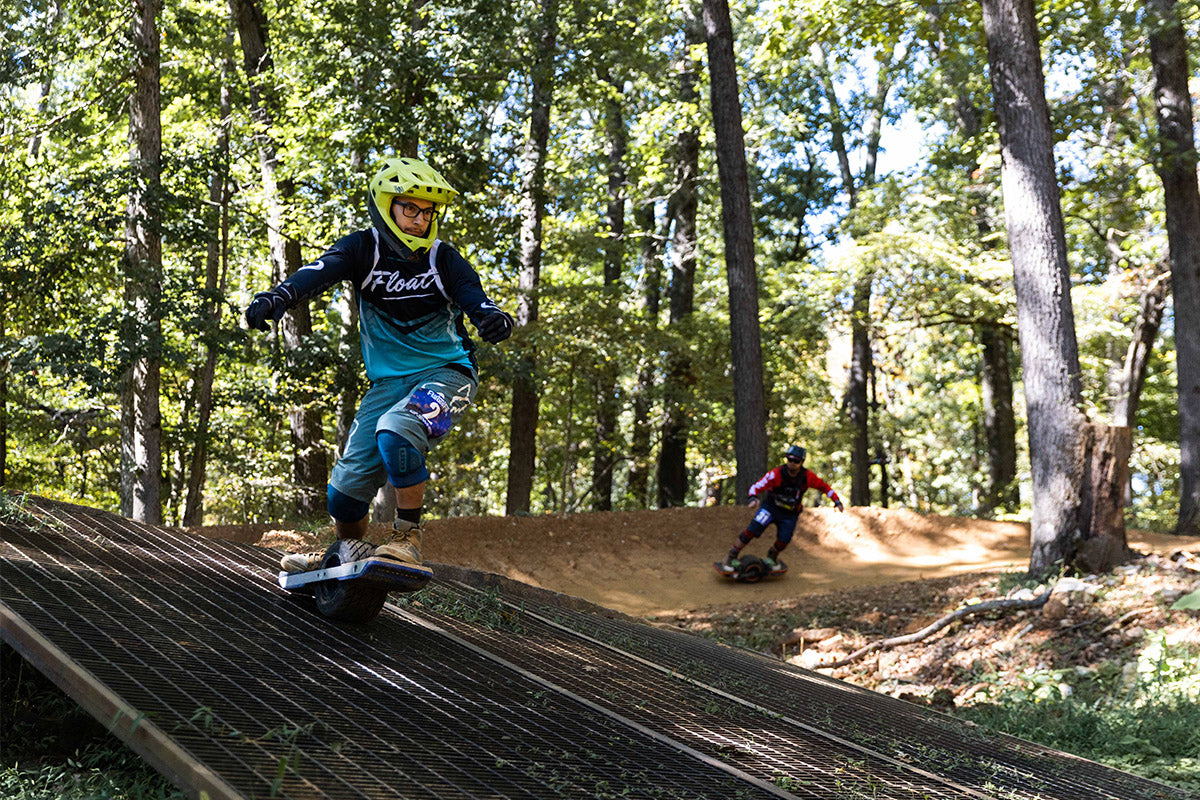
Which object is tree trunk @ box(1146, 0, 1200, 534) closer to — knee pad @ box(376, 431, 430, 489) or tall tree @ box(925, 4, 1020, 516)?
tall tree @ box(925, 4, 1020, 516)

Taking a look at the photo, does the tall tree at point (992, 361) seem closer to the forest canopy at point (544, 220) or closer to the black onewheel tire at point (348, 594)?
the forest canopy at point (544, 220)

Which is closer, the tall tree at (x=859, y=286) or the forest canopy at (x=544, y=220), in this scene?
the forest canopy at (x=544, y=220)

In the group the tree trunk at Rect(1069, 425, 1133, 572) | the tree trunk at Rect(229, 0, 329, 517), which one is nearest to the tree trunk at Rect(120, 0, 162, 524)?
the tree trunk at Rect(229, 0, 329, 517)

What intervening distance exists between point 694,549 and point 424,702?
12553 mm

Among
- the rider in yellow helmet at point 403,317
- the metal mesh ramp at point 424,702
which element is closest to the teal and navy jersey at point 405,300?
the rider in yellow helmet at point 403,317

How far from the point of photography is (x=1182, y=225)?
16.5 metres

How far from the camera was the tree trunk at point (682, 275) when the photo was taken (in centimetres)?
2230

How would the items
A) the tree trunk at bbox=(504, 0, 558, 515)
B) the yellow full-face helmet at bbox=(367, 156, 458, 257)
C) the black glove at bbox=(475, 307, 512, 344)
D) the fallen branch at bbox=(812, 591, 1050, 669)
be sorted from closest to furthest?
the black glove at bbox=(475, 307, 512, 344) < the yellow full-face helmet at bbox=(367, 156, 458, 257) < the fallen branch at bbox=(812, 591, 1050, 669) < the tree trunk at bbox=(504, 0, 558, 515)

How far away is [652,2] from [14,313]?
52.8 ft

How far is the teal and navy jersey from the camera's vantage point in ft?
16.7

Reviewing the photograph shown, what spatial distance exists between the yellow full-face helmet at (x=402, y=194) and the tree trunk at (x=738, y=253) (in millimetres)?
12799

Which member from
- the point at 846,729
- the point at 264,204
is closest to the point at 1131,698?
the point at 846,729

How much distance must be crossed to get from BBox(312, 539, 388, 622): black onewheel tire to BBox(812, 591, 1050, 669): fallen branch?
6209 millimetres

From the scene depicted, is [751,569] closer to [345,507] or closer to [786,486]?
[786,486]
